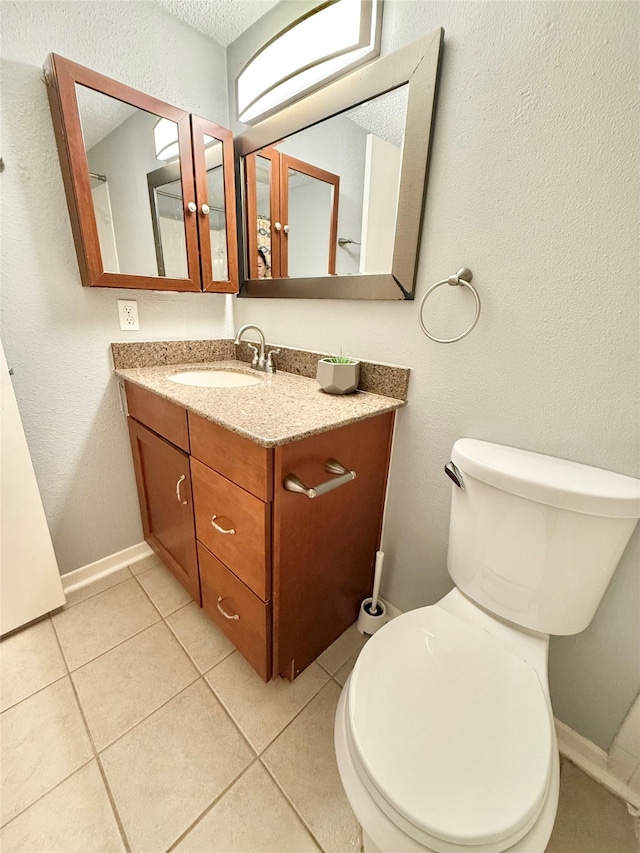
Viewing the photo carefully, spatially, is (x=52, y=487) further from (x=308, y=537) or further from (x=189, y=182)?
(x=189, y=182)

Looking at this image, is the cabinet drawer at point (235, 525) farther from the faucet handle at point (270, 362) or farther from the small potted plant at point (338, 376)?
the faucet handle at point (270, 362)

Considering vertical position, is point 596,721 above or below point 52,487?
below

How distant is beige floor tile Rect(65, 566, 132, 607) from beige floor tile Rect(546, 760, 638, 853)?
1582 mm

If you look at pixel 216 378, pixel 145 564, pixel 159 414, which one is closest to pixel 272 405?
pixel 159 414

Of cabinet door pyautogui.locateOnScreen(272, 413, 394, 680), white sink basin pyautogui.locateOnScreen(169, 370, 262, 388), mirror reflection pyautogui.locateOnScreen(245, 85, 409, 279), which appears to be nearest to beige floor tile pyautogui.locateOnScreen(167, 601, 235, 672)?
cabinet door pyautogui.locateOnScreen(272, 413, 394, 680)

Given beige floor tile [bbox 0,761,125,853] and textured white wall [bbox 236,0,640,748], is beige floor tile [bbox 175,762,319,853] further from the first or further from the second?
textured white wall [bbox 236,0,640,748]

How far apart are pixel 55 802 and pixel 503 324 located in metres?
1.59

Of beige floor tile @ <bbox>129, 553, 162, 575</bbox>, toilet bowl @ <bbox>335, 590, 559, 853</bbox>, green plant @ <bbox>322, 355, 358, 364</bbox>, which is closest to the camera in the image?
toilet bowl @ <bbox>335, 590, 559, 853</bbox>

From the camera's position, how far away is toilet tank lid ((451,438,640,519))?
2.18 feet

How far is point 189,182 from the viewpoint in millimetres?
1237

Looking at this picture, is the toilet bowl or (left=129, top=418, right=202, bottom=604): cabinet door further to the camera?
(left=129, top=418, right=202, bottom=604): cabinet door

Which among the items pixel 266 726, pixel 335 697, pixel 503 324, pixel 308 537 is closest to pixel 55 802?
pixel 266 726

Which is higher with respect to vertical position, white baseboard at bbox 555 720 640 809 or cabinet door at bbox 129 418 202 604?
cabinet door at bbox 129 418 202 604

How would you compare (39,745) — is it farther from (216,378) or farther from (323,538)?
(216,378)
